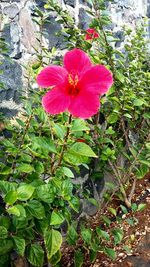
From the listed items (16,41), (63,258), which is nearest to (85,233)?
(63,258)

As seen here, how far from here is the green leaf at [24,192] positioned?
1069 mm

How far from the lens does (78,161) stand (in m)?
1.08

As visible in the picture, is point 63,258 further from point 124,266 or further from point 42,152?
point 42,152

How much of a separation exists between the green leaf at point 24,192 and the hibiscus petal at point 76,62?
0.39 metres

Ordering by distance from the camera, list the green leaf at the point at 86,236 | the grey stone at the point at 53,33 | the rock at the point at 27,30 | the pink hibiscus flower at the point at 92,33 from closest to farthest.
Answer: the green leaf at the point at 86,236
the pink hibiscus flower at the point at 92,33
the rock at the point at 27,30
the grey stone at the point at 53,33

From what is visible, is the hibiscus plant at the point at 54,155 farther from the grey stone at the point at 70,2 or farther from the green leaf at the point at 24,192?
the grey stone at the point at 70,2

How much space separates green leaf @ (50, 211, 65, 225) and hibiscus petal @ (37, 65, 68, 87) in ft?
1.42

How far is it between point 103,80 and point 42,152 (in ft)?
1.31

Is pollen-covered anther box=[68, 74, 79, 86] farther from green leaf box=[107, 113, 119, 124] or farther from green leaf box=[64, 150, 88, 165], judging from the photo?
green leaf box=[107, 113, 119, 124]

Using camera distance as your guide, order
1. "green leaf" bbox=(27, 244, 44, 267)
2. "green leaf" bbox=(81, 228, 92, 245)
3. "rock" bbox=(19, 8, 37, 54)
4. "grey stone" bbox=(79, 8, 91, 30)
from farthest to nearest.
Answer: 1. "grey stone" bbox=(79, 8, 91, 30)
2. "rock" bbox=(19, 8, 37, 54)
3. "green leaf" bbox=(81, 228, 92, 245)
4. "green leaf" bbox=(27, 244, 44, 267)

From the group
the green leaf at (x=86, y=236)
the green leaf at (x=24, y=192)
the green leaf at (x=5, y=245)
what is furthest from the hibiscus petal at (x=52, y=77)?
the green leaf at (x=86, y=236)

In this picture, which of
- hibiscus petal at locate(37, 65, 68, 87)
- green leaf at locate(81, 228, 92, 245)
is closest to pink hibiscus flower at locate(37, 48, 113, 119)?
hibiscus petal at locate(37, 65, 68, 87)

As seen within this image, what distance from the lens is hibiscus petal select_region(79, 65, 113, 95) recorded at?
904 millimetres

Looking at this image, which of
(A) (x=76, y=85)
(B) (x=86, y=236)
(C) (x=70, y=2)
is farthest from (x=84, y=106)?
(C) (x=70, y=2)
